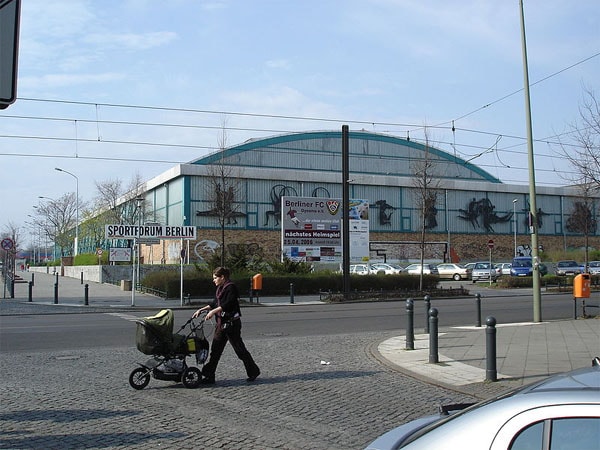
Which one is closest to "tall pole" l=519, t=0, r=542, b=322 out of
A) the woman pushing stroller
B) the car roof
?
the woman pushing stroller

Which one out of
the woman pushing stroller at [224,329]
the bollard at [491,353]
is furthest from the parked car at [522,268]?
the woman pushing stroller at [224,329]

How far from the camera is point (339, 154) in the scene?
71000 mm

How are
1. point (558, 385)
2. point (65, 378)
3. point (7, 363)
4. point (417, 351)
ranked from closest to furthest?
1. point (558, 385)
2. point (65, 378)
3. point (7, 363)
4. point (417, 351)

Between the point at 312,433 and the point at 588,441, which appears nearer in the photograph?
the point at 588,441

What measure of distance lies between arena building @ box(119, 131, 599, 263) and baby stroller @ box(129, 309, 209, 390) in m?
45.6

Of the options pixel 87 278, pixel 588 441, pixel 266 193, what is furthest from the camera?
pixel 266 193

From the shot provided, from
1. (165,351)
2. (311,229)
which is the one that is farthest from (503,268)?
(165,351)

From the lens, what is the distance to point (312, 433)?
22.4 ft

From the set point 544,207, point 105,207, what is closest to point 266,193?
point 105,207

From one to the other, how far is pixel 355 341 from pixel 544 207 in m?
64.1

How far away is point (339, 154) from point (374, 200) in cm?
848

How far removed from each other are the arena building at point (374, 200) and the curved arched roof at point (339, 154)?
0.11 metres

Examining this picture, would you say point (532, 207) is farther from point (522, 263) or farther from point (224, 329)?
point (522, 263)

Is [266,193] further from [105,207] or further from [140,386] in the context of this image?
[140,386]
